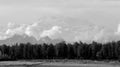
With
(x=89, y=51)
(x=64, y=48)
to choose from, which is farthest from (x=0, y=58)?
(x=89, y=51)

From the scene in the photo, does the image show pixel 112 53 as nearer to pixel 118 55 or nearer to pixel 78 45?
pixel 118 55

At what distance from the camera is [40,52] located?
633 ft

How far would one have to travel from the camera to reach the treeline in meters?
178

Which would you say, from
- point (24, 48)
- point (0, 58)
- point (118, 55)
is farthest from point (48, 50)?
point (118, 55)

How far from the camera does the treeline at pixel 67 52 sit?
584 feet

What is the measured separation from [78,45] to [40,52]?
953 inches

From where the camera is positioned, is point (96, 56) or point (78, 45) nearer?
point (96, 56)

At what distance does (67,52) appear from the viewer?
188500mm

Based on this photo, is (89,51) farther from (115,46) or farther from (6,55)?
(6,55)

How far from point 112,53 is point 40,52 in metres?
45.5

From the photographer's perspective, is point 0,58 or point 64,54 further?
point 64,54

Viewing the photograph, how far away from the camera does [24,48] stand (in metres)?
196

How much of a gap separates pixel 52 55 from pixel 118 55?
41177 millimetres

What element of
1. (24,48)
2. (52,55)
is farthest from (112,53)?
(24,48)
